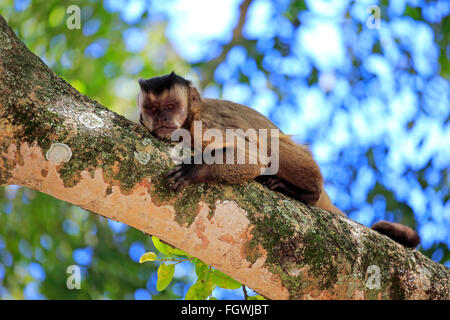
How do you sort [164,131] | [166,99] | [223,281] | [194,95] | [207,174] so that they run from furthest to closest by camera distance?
[194,95] → [166,99] → [164,131] → [223,281] → [207,174]

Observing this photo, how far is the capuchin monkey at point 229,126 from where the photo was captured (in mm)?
4605

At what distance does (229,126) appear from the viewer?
4.88m

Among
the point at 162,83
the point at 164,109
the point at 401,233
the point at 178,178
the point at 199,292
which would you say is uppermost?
the point at 162,83

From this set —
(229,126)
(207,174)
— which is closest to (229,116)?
(229,126)

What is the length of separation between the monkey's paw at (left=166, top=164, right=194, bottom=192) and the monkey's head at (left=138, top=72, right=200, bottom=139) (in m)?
1.63

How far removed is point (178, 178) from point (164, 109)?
1.97 meters

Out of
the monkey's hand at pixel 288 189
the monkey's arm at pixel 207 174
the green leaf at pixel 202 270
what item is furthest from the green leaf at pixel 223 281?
the monkey's hand at pixel 288 189

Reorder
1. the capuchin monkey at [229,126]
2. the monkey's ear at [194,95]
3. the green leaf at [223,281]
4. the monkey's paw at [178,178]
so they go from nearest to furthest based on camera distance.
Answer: the monkey's paw at [178,178]
the green leaf at [223,281]
the capuchin monkey at [229,126]
the monkey's ear at [194,95]

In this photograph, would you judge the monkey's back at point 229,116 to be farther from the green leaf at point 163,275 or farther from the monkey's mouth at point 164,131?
the green leaf at point 163,275

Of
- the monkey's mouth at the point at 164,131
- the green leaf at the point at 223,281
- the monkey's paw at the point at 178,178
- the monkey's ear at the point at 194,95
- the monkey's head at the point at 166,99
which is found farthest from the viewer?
the monkey's ear at the point at 194,95

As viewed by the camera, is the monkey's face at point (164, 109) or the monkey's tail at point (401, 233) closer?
the monkey's tail at point (401, 233)

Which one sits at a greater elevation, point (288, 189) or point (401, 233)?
point (288, 189)

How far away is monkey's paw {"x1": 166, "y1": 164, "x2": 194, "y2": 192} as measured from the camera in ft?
9.92

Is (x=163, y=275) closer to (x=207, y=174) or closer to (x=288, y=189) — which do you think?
(x=207, y=174)
